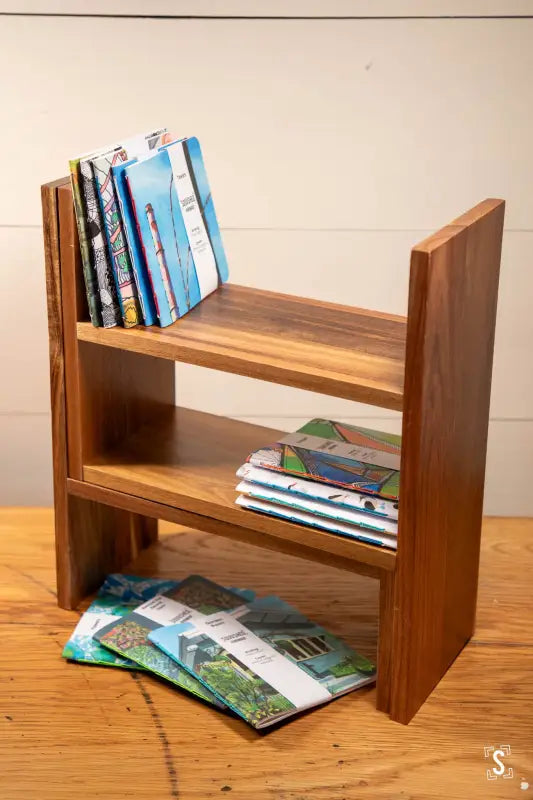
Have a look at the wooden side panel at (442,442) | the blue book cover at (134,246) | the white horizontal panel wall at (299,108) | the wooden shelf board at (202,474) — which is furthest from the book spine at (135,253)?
the white horizontal panel wall at (299,108)

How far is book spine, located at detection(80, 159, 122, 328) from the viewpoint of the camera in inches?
57.4

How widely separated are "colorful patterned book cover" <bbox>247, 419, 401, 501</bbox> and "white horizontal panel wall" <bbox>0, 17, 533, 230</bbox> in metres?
0.70

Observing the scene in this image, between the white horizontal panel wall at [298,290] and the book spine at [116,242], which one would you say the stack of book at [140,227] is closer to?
the book spine at [116,242]

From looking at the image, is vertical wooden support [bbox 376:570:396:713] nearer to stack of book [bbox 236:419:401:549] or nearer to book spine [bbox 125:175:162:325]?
stack of book [bbox 236:419:401:549]

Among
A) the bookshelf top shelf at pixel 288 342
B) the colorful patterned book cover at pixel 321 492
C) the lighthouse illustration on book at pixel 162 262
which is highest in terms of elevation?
the lighthouse illustration on book at pixel 162 262

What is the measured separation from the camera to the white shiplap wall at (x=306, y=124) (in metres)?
2.06

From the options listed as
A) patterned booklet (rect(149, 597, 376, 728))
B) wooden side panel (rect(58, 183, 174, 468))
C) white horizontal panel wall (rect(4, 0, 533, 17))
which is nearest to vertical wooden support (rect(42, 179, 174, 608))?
wooden side panel (rect(58, 183, 174, 468))

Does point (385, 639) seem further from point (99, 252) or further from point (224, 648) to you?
point (99, 252)

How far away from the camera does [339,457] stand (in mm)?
1539

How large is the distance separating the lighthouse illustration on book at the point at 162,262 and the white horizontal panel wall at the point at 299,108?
682 millimetres

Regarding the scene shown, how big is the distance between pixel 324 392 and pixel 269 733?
17.5 inches

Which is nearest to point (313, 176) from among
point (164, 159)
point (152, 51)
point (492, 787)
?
point (152, 51)

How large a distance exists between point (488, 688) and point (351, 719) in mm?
201

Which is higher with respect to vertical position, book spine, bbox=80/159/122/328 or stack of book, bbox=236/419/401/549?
book spine, bbox=80/159/122/328
